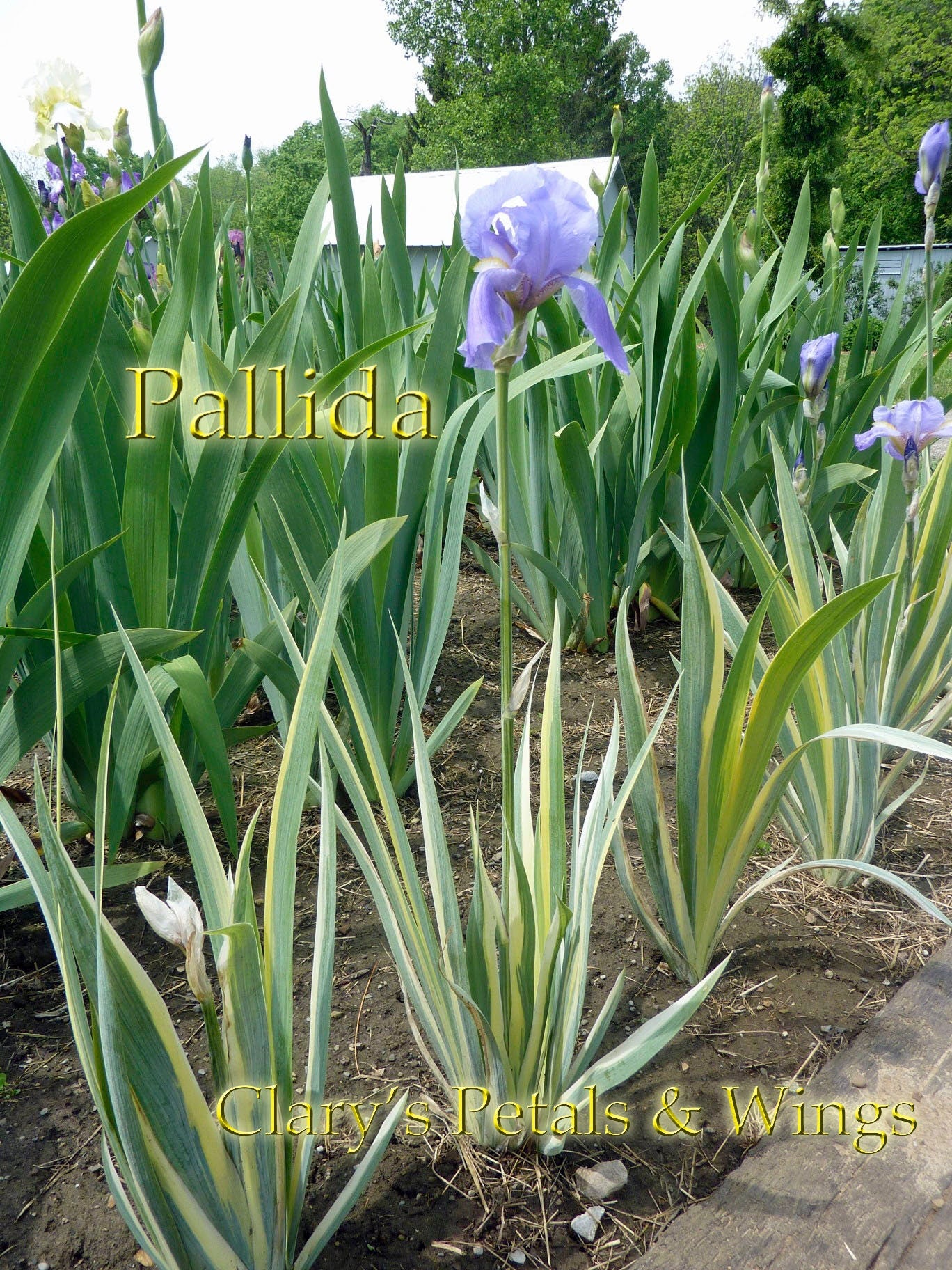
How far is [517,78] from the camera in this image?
2478cm

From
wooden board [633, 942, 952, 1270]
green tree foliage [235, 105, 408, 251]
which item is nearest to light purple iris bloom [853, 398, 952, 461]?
wooden board [633, 942, 952, 1270]

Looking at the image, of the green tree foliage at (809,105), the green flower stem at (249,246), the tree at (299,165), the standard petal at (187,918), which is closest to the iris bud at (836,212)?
the green flower stem at (249,246)

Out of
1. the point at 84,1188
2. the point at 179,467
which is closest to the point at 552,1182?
the point at 84,1188

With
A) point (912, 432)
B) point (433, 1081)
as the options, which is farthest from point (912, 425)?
point (433, 1081)

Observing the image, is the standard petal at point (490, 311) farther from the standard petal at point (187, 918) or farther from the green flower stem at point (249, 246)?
the green flower stem at point (249, 246)

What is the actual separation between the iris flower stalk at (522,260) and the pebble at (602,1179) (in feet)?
2.15

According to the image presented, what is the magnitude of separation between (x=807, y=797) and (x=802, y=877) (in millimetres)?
134

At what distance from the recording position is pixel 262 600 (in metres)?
Result: 1.33

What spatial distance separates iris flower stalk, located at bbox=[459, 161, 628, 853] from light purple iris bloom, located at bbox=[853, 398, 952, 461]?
2.86 ft

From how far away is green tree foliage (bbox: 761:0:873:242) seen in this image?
50.9ft

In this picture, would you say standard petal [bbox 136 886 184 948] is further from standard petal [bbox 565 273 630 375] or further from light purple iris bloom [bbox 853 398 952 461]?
light purple iris bloom [bbox 853 398 952 461]

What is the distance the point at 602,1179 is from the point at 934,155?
5.28ft

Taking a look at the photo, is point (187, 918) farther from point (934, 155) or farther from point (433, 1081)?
point (934, 155)

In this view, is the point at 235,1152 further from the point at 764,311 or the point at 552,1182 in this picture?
the point at 764,311
